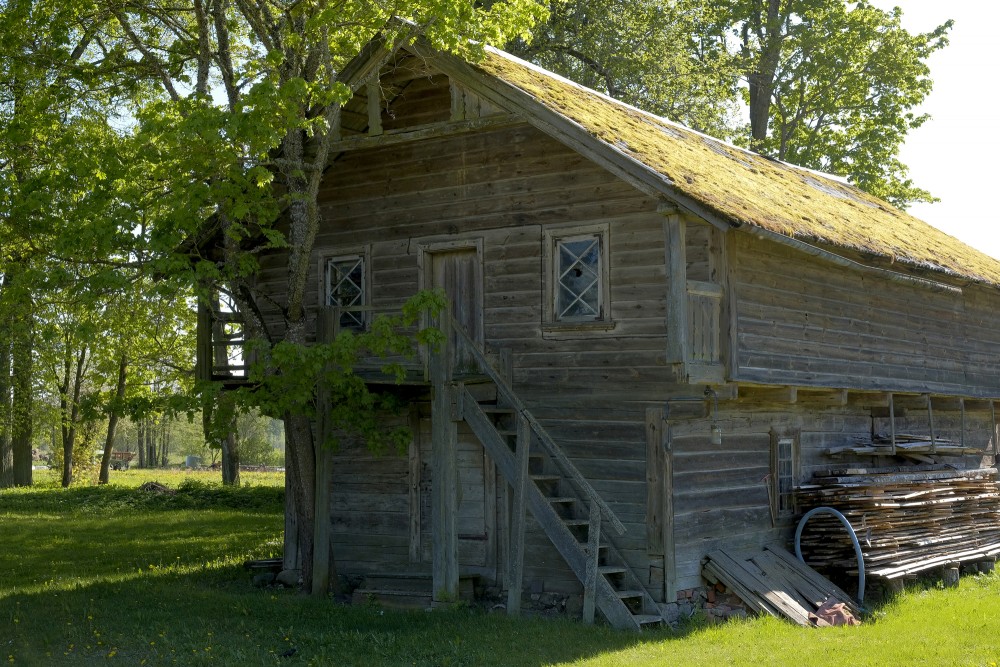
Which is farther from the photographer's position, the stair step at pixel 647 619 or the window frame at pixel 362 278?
the window frame at pixel 362 278

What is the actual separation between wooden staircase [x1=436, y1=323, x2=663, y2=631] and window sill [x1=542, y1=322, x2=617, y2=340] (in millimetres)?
967

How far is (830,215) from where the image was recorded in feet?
61.6

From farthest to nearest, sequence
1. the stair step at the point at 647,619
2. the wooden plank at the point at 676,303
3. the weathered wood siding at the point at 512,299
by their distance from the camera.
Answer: the weathered wood siding at the point at 512,299, the stair step at the point at 647,619, the wooden plank at the point at 676,303

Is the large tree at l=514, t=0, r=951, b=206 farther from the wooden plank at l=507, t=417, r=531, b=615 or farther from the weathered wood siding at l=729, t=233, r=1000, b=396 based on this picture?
the wooden plank at l=507, t=417, r=531, b=615

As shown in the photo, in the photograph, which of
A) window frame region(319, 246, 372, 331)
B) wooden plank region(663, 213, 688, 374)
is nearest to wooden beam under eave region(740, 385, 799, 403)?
wooden plank region(663, 213, 688, 374)

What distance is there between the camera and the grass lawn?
40.3 ft

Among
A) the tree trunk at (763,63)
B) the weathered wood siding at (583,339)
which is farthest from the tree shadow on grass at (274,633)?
the tree trunk at (763,63)

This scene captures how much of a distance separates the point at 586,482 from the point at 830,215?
7284mm

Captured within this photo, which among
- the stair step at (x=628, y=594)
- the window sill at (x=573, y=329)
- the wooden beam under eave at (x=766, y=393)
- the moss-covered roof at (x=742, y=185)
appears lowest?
the stair step at (x=628, y=594)

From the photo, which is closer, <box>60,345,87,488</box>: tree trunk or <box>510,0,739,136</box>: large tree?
<box>510,0,739,136</box>: large tree

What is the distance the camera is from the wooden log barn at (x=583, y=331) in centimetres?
1465

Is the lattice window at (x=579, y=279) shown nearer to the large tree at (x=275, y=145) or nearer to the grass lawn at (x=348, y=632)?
the large tree at (x=275, y=145)

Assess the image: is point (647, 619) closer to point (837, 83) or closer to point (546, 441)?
point (546, 441)

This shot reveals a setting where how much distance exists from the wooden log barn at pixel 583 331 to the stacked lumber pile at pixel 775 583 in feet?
0.81
